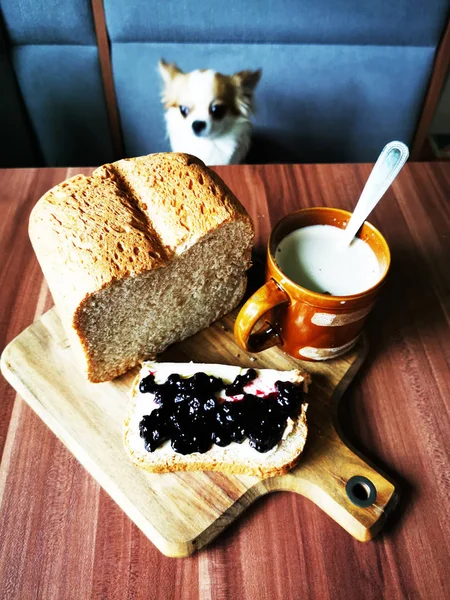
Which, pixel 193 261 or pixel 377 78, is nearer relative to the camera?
pixel 193 261

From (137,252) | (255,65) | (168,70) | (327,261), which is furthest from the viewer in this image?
(255,65)

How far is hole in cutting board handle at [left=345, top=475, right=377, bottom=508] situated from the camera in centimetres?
86

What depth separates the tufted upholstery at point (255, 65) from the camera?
6.03ft

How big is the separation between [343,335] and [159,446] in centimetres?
42

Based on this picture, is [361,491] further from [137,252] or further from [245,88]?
[245,88]

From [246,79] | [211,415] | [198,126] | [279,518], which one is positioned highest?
[246,79]

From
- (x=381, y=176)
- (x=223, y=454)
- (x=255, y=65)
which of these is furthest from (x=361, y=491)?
(x=255, y=65)

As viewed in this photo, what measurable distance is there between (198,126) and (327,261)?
39.8 inches

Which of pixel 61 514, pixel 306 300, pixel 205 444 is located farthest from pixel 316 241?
pixel 61 514

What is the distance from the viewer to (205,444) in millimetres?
873

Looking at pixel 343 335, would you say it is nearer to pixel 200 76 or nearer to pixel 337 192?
pixel 337 192

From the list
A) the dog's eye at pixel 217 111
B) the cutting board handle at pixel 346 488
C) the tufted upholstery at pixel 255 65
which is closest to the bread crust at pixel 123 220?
the cutting board handle at pixel 346 488

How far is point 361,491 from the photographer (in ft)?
2.89

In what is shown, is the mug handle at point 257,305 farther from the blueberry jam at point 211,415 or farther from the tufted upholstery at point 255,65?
the tufted upholstery at point 255,65
